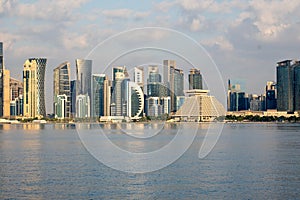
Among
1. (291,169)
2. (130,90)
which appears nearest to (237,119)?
(130,90)

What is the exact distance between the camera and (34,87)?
536ft

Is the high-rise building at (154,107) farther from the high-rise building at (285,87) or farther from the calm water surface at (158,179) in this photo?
the calm water surface at (158,179)

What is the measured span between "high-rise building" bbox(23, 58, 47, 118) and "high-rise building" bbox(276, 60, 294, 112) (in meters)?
67.6

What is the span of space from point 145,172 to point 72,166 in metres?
3.97

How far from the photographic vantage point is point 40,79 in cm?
16212

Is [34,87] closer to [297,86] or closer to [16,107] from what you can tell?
[16,107]

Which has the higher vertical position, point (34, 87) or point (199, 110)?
point (34, 87)

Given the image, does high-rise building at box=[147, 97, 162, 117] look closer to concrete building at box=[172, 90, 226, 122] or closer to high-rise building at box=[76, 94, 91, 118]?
concrete building at box=[172, 90, 226, 122]

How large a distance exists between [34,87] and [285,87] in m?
72.3

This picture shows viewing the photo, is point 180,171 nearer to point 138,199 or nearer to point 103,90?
point 138,199

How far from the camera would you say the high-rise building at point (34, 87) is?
161 m

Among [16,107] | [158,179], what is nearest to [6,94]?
[16,107]

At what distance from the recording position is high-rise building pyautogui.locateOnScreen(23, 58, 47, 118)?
161 meters

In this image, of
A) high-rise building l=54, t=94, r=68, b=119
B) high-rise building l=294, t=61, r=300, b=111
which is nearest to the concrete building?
high-rise building l=54, t=94, r=68, b=119
